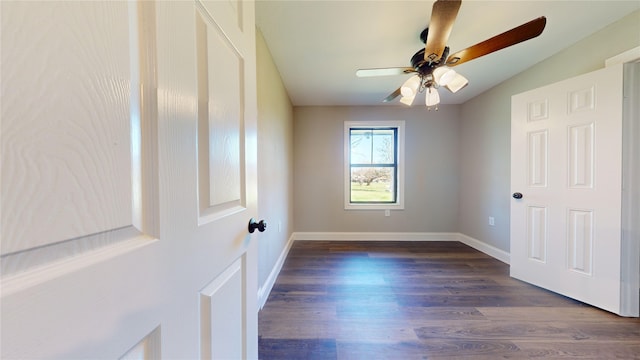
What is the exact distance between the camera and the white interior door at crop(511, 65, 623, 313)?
5.59ft

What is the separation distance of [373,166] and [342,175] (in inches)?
22.2

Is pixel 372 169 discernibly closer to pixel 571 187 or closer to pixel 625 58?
pixel 571 187

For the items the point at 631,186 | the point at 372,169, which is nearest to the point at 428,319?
the point at 631,186

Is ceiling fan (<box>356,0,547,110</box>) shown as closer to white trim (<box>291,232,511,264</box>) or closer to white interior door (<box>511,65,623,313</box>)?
white interior door (<box>511,65,623,313</box>)

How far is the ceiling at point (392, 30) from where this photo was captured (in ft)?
5.22

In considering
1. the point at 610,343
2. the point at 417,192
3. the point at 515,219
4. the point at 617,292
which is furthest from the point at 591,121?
the point at 417,192

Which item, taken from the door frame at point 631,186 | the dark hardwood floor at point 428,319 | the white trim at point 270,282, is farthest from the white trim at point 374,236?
the door frame at point 631,186

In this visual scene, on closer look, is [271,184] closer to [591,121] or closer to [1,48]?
[1,48]

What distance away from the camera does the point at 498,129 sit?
292 centimetres

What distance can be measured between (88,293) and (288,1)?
1.82 m

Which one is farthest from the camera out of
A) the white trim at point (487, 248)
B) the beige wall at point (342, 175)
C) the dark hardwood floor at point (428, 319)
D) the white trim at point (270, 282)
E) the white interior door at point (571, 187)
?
the beige wall at point (342, 175)

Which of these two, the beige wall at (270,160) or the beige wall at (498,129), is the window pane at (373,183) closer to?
the beige wall at (498,129)

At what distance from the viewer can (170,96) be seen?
0.47 meters

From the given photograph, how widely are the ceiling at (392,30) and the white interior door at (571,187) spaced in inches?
16.0
